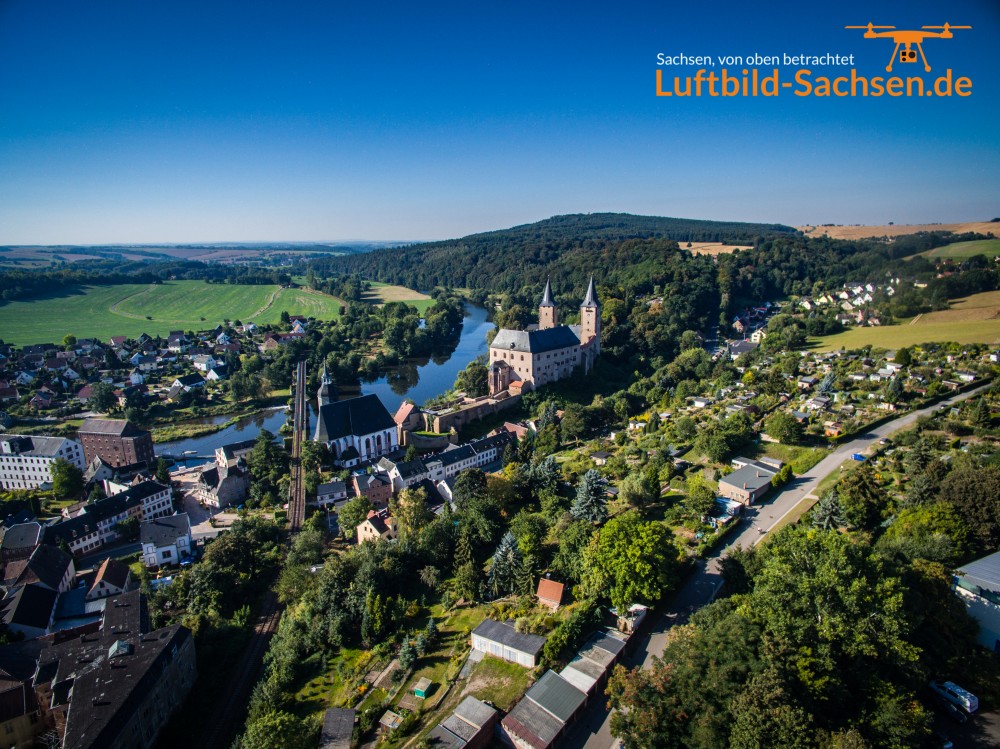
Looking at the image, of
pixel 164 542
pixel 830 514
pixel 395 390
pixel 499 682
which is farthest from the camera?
pixel 395 390

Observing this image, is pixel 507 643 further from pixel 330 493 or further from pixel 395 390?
pixel 395 390

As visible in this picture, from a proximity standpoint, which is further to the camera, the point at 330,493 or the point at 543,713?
the point at 330,493

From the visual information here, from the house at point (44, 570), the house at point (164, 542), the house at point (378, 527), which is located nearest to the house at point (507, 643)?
the house at point (378, 527)

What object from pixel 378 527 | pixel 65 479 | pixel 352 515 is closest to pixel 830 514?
pixel 378 527

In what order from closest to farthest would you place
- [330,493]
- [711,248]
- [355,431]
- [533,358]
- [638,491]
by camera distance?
[638,491] → [330,493] → [355,431] → [533,358] → [711,248]

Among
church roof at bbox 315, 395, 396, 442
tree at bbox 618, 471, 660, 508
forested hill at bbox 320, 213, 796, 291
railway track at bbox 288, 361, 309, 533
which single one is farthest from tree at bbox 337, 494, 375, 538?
forested hill at bbox 320, 213, 796, 291

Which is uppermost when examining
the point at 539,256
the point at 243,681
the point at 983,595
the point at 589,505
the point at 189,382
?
the point at 539,256

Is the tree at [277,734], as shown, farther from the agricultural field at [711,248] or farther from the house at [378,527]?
the agricultural field at [711,248]
